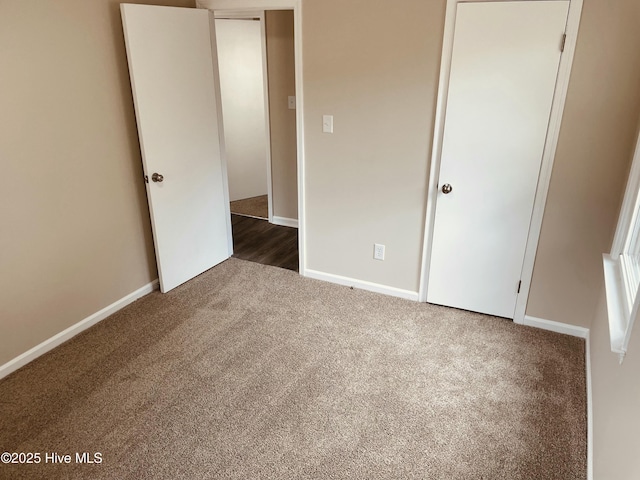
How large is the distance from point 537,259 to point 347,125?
4.90 feet

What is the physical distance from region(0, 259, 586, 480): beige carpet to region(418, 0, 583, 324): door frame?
14.3 inches

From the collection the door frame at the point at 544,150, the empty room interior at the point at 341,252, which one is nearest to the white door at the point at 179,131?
the empty room interior at the point at 341,252

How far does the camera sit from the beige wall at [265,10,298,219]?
155 inches

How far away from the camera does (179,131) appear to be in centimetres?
305

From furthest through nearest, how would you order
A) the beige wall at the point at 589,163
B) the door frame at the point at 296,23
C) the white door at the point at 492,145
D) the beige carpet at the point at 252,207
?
the beige carpet at the point at 252,207 → the door frame at the point at 296,23 → the white door at the point at 492,145 → the beige wall at the point at 589,163

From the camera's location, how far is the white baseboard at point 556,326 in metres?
2.71

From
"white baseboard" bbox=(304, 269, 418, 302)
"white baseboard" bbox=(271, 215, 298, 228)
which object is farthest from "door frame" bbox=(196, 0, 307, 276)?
"white baseboard" bbox=(271, 215, 298, 228)

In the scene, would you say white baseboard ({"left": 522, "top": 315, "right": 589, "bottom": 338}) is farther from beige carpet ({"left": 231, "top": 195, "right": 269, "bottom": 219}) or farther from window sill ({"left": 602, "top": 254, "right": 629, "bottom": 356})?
beige carpet ({"left": 231, "top": 195, "right": 269, "bottom": 219})

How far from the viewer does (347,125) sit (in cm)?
294

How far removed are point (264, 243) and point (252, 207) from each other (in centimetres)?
115

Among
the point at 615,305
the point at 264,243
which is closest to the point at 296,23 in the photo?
the point at 264,243

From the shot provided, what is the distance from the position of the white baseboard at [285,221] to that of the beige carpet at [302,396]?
162cm

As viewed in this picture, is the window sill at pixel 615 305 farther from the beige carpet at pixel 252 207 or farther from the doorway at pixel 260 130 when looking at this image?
the beige carpet at pixel 252 207

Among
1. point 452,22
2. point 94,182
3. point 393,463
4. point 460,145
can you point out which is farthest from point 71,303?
point 452,22
